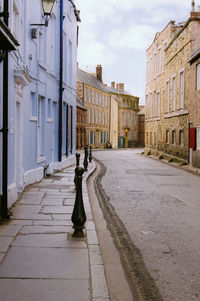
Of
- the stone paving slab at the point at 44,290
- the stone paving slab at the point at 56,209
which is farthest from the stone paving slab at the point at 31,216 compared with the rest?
the stone paving slab at the point at 44,290

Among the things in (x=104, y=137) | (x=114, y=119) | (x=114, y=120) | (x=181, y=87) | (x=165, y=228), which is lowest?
(x=165, y=228)

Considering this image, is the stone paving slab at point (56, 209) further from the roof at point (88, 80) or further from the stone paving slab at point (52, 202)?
the roof at point (88, 80)

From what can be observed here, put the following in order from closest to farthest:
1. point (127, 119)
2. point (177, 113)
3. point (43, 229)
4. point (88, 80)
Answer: point (43, 229) → point (177, 113) → point (88, 80) → point (127, 119)

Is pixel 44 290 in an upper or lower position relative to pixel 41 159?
lower

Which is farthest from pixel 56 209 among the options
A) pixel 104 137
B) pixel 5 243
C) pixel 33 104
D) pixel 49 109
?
pixel 104 137

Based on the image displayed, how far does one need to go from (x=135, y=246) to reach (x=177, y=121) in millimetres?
21735

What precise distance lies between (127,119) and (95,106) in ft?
60.8

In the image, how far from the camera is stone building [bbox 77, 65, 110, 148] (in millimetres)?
57806

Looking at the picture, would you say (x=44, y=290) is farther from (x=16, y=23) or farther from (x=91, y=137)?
(x=91, y=137)

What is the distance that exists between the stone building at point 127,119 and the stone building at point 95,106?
8.12 metres

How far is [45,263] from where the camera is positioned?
5.12m

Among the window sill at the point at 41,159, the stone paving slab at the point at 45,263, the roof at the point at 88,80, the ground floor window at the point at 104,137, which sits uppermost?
the roof at the point at 88,80

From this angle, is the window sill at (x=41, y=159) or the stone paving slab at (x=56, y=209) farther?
the window sill at (x=41, y=159)

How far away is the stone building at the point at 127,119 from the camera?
78.4 meters
